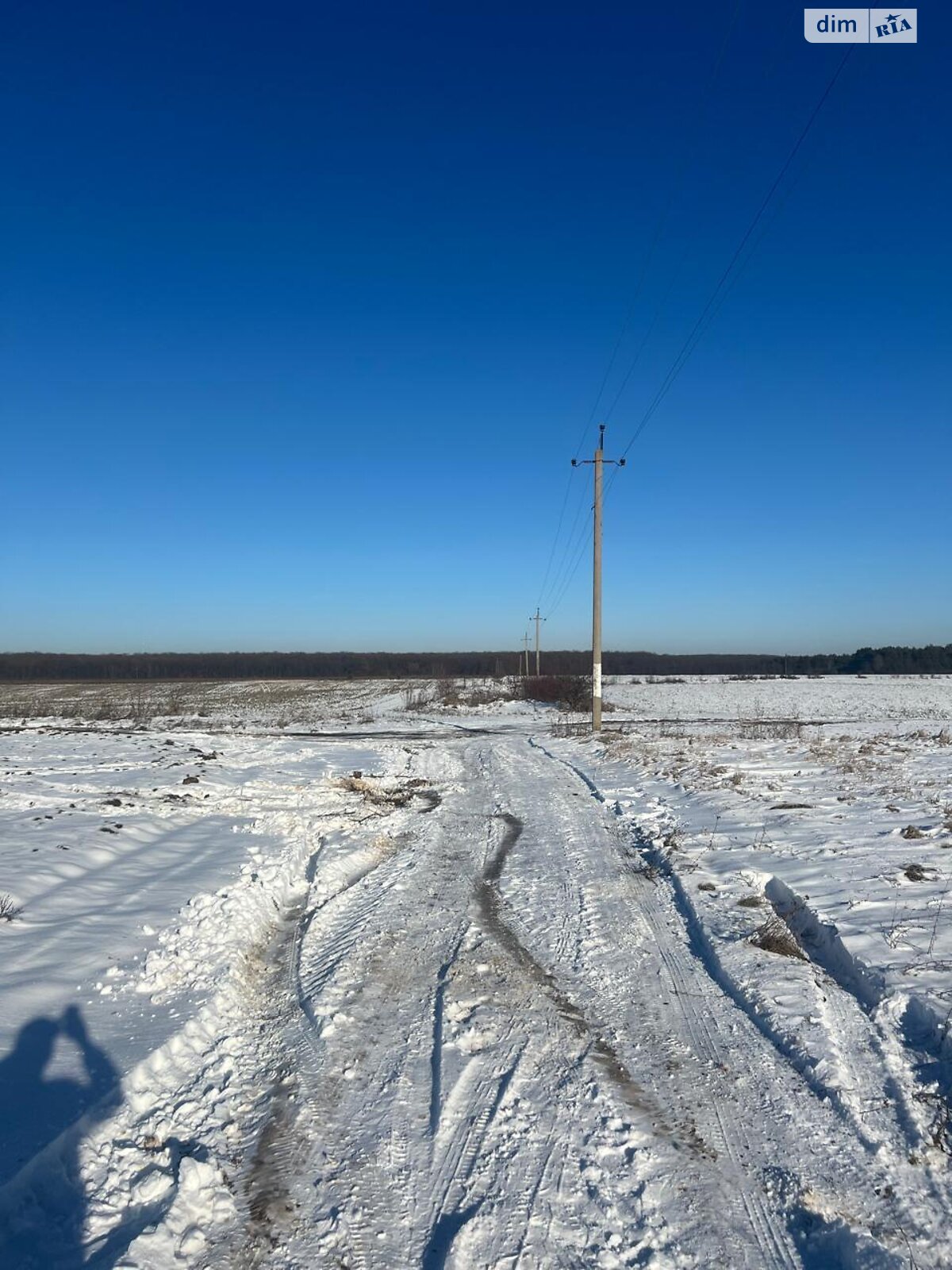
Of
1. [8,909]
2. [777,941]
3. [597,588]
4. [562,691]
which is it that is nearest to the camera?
[777,941]

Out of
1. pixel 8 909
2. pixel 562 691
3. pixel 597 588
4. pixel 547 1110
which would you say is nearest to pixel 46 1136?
pixel 547 1110

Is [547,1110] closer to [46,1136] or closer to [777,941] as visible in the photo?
[46,1136]

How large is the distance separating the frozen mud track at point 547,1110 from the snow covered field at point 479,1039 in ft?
0.05

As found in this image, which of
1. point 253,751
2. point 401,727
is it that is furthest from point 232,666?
point 253,751

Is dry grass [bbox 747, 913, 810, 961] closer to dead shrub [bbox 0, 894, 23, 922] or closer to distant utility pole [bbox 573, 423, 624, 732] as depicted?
dead shrub [bbox 0, 894, 23, 922]

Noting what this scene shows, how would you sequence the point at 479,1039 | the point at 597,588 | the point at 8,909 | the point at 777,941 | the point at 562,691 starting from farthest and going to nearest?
1. the point at 562,691
2. the point at 597,588
3. the point at 8,909
4. the point at 777,941
5. the point at 479,1039

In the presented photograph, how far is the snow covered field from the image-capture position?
9.44 ft

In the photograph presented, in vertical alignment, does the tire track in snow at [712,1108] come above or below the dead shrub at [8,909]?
below

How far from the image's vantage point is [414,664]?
130m

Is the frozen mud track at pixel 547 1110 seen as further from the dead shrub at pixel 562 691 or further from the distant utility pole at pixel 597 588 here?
the dead shrub at pixel 562 691

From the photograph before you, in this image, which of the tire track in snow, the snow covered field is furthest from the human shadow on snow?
the tire track in snow

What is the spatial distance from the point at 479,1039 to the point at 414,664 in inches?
4962

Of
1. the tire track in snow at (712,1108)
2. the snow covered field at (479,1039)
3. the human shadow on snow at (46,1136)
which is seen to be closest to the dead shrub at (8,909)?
the snow covered field at (479,1039)

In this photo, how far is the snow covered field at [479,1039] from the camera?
2.88 m
